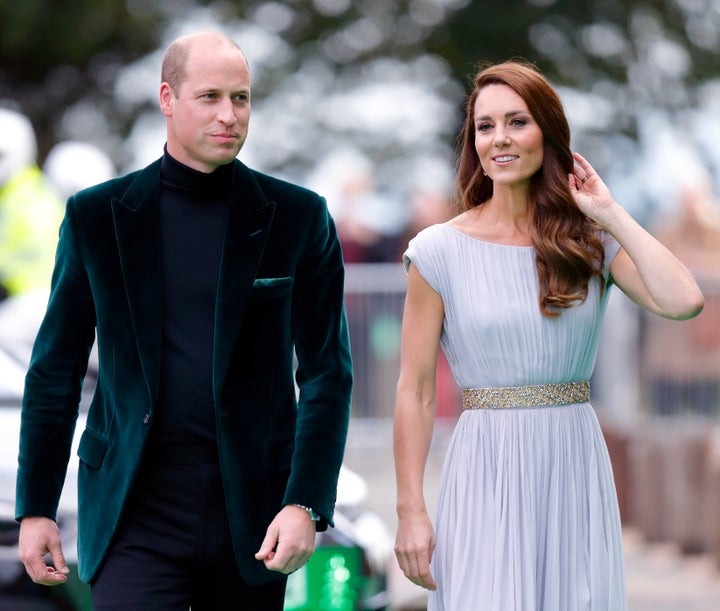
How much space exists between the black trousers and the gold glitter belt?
0.83 meters

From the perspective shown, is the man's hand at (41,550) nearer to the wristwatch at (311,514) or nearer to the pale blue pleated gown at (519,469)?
the wristwatch at (311,514)

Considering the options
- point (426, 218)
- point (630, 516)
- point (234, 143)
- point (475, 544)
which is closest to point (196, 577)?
point (475, 544)

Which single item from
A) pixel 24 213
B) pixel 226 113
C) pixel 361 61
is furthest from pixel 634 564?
pixel 361 61

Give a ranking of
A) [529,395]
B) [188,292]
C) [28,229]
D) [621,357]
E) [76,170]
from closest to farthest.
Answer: [188,292] → [529,395] → [28,229] → [76,170] → [621,357]

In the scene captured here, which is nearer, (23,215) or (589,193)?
(589,193)

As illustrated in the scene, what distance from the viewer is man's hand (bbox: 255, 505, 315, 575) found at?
377 centimetres

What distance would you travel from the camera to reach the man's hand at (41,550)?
3.89m

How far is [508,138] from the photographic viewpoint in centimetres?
430

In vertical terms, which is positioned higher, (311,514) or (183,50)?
(183,50)

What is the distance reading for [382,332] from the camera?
1287 cm

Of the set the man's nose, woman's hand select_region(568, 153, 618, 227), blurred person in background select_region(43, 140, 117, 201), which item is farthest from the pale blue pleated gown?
blurred person in background select_region(43, 140, 117, 201)

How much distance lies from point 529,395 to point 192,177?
106 cm

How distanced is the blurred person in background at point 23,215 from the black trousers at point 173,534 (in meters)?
3.89

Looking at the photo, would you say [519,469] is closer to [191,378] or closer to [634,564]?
[191,378]
